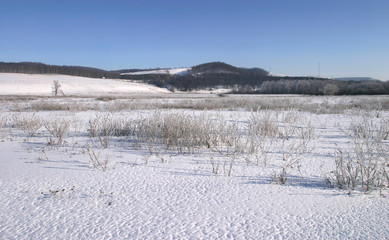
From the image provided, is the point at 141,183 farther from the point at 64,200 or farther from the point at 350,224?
the point at 350,224

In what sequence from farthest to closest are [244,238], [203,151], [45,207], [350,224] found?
1. [203,151]
2. [45,207]
3. [350,224]
4. [244,238]

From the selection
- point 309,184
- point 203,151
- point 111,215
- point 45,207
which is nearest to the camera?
point 111,215

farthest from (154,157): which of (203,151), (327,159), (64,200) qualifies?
(327,159)

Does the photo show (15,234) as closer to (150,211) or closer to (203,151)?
(150,211)

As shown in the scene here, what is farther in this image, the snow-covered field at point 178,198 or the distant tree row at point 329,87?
the distant tree row at point 329,87

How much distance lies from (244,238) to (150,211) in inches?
42.9

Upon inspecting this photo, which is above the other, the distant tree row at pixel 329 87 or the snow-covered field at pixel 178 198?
the distant tree row at pixel 329 87

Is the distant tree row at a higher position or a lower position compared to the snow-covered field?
higher

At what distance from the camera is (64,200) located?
3098 millimetres

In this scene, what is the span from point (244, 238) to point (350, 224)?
3.73 ft

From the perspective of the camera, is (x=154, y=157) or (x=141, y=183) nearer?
(x=141, y=183)

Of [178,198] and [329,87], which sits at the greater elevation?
[329,87]

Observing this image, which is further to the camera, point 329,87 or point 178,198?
point 329,87

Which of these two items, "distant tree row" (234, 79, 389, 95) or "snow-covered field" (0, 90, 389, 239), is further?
"distant tree row" (234, 79, 389, 95)
